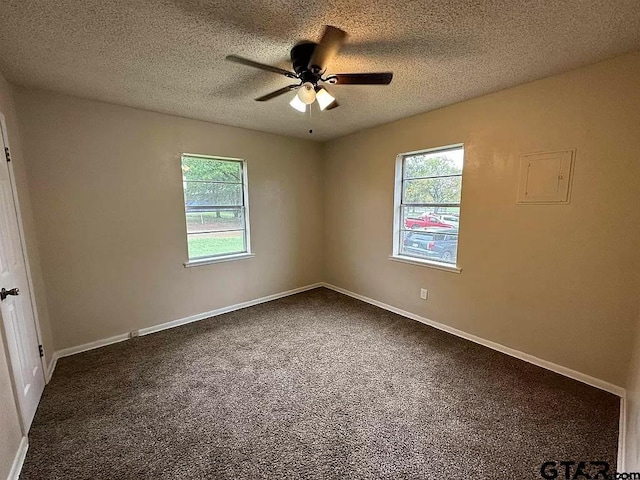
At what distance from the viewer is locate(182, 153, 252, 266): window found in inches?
132

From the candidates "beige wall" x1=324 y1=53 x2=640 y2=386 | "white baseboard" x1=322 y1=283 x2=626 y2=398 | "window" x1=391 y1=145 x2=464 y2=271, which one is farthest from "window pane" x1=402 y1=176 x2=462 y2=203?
"white baseboard" x1=322 y1=283 x2=626 y2=398

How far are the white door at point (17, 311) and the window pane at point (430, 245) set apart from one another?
3549 mm

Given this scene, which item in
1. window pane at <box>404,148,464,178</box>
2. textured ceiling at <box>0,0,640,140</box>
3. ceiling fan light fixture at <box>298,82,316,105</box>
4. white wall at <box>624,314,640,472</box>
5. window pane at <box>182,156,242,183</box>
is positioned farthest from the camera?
window pane at <box>182,156,242,183</box>

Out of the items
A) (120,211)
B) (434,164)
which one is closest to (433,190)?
(434,164)

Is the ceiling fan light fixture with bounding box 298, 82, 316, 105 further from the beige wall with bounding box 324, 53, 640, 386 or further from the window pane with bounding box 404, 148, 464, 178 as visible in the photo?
the window pane with bounding box 404, 148, 464, 178

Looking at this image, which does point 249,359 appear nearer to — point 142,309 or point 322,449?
point 322,449

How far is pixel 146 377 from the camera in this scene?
90.8 inches

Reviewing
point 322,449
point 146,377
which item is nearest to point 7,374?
point 146,377

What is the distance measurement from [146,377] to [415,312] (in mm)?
2884

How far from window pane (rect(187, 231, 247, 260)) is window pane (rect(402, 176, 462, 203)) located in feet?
7.56

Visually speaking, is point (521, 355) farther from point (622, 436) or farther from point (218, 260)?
point (218, 260)

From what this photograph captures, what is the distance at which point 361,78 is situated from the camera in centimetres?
175

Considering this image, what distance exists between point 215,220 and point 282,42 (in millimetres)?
2398

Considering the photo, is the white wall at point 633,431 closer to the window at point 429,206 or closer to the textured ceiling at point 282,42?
the window at point 429,206
